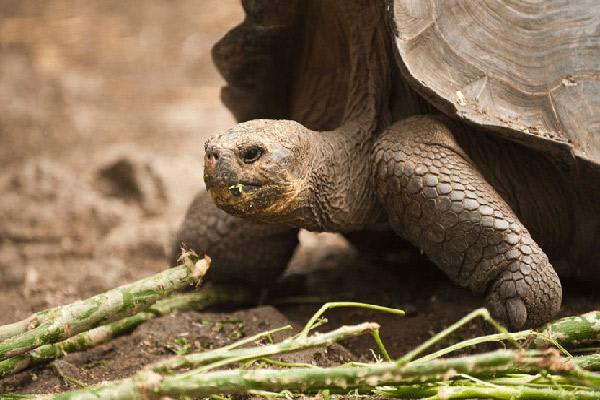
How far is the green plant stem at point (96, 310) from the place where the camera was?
279 cm

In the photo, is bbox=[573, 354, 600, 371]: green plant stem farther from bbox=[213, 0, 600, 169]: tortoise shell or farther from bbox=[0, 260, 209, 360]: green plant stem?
bbox=[0, 260, 209, 360]: green plant stem

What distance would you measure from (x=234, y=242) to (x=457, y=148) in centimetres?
122

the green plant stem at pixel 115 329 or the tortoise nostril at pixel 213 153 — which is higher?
the tortoise nostril at pixel 213 153

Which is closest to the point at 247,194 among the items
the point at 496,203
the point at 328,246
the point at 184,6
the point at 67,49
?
the point at 496,203

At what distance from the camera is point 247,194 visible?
282 cm

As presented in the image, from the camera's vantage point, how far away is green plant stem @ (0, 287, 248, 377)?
294 cm

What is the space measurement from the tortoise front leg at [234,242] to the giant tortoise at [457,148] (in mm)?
543

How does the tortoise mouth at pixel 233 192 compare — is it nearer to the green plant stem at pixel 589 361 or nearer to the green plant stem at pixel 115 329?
the green plant stem at pixel 115 329

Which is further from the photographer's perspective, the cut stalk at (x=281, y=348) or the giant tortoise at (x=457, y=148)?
the giant tortoise at (x=457, y=148)

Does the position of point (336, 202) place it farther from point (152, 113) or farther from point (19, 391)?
point (152, 113)

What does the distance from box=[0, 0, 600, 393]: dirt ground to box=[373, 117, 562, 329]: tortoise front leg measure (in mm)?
459

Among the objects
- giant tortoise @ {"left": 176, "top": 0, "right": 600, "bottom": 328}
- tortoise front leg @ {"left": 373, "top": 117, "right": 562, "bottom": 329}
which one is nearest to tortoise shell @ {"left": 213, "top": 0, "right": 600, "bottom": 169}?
giant tortoise @ {"left": 176, "top": 0, "right": 600, "bottom": 328}

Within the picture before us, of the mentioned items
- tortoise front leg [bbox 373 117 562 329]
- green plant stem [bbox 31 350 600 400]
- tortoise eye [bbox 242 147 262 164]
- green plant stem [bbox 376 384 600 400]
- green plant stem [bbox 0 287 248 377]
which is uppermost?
tortoise eye [bbox 242 147 262 164]

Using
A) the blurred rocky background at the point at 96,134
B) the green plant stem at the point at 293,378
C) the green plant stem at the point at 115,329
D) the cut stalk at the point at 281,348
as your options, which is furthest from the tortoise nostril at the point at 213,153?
the blurred rocky background at the point at 96,134
